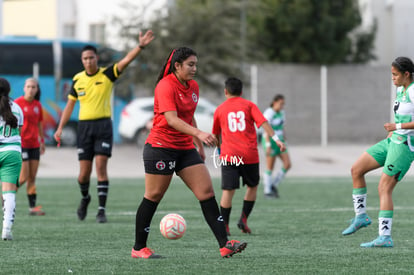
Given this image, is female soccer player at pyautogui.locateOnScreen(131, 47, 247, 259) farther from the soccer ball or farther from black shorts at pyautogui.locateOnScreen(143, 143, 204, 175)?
the soccer ball

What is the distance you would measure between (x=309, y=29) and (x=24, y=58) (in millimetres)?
14016

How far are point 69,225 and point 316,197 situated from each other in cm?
660

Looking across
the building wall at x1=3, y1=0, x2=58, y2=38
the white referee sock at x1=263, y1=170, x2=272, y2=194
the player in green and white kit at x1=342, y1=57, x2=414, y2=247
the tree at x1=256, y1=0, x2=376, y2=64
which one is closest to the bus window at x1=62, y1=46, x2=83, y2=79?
the tree at x1=256, y1=0, x2=376, y2=64

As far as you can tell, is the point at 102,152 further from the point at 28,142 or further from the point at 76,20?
the point at 76,20

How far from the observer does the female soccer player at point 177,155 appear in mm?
8023

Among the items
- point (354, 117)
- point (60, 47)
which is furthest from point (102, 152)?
point (354, 117)

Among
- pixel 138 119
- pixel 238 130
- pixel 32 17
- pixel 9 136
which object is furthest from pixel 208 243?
pixel 32 17

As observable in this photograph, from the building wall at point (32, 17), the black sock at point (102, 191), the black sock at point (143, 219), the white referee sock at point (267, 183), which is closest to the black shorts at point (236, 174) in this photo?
the black sock at point (102, 191)

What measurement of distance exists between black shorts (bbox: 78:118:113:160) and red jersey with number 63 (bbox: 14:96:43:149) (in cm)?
162

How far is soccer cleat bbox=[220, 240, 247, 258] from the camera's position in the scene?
8.01m

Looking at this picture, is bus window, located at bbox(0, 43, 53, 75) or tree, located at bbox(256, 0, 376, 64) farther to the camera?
tree, located at bbox(256, 0, 376, 64)

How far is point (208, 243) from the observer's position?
9539 mm

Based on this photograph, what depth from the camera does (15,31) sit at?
4478cm

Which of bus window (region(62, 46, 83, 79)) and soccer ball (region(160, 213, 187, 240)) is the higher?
bus window (region(62, 46, 83, 79))
